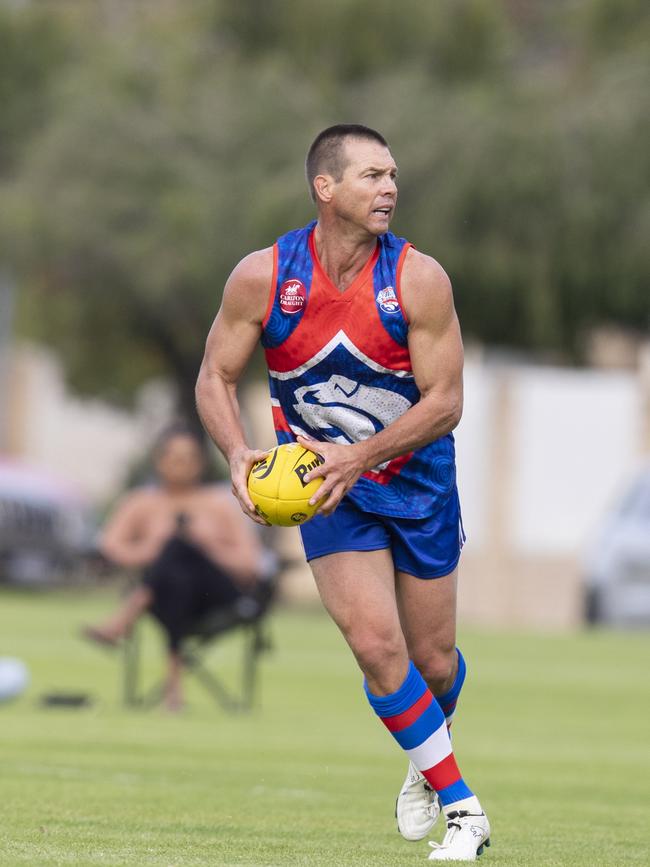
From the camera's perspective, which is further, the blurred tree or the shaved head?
the blurred tree

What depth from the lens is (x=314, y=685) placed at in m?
17.0

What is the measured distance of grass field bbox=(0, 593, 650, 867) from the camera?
7414 millimetres

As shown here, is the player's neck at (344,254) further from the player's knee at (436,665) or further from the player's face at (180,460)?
the player's face at (180,460)

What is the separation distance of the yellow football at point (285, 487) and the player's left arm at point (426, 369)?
0.08 metres

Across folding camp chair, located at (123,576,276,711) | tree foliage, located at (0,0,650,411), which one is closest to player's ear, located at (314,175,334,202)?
folding camp chair, located at (123,576,276,711)

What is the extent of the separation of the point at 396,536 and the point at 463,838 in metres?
1.05

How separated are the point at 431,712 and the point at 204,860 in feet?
3.24

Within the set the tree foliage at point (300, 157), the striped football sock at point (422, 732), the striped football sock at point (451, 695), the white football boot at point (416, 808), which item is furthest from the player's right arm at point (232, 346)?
the tree foliage at point (300, 157)

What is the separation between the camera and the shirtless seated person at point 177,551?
14.6 metres

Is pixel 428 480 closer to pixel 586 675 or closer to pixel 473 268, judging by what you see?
pixel 586 675

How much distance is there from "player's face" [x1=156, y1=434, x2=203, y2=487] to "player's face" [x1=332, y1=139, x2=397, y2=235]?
741 cm

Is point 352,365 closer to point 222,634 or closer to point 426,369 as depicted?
point 426,369

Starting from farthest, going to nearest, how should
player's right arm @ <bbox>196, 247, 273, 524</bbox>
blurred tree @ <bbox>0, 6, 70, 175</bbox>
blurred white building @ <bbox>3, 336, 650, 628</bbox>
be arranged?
blurred tree @ <bbox>0, 6, 70, 175</bbox>, blurred white building @ <bbox>3, 336, 650, 628</bbox>, player's right arm @ <bbox>196, 247, 273, 524</bbox>

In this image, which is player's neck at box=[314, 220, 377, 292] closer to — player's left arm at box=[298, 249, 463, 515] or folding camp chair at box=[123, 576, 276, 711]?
player's left arm at box=[298, 249, 463, 515]
